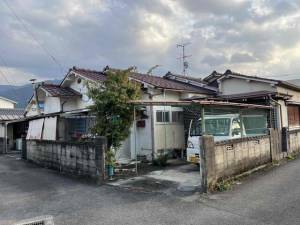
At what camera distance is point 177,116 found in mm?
15266

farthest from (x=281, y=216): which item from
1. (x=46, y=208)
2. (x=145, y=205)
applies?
(x=46, y=208)

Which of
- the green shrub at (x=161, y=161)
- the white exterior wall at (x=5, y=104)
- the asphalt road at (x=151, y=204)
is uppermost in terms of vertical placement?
the white exterior wall at (x=5, y=104)

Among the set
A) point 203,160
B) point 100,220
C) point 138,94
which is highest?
point 138,94

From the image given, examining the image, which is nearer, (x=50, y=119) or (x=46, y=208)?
(x=46, y=208)

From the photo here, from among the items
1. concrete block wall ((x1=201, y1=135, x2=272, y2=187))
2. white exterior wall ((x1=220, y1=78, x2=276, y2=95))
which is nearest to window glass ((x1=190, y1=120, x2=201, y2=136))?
concrete block wall ((x1=201, y1=135, x2=272, y2=187))

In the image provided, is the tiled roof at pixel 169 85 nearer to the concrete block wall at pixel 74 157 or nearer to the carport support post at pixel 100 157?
the concrete block wall at pixel 74 157

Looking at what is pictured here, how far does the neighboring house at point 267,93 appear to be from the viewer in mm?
14000

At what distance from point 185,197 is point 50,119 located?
389 inches

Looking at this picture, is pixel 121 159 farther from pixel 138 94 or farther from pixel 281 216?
pixel 281 216

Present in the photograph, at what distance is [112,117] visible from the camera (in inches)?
440

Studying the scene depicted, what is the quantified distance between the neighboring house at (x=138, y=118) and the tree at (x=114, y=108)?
4.21 ft

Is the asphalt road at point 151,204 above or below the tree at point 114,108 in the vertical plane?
below

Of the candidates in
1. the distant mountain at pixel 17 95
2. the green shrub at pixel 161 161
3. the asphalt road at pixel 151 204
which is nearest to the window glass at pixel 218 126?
the asphalt road at pixel 151 204

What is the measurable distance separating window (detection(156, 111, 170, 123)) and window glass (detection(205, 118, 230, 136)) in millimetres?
3017
